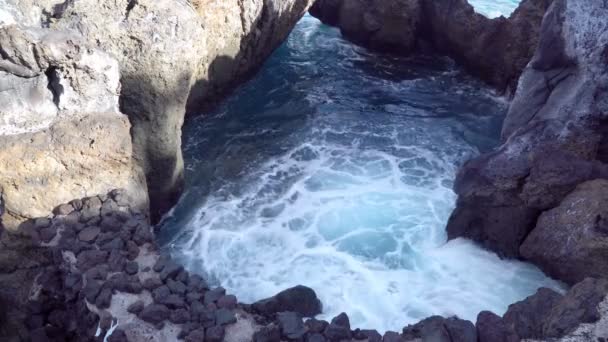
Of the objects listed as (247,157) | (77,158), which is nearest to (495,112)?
(247,157)

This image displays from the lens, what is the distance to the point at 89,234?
417 centimetres

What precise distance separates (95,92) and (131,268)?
1432mm

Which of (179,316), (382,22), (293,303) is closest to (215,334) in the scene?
(179,316)

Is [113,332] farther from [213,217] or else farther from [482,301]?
[482,301]

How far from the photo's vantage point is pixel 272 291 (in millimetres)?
4977

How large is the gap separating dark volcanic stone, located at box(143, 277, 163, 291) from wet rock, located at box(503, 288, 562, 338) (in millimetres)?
2338

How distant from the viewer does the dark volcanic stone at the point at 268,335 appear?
11.4ft

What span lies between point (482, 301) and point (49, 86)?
397 centimetres

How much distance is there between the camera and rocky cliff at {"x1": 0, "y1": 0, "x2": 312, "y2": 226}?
404cm

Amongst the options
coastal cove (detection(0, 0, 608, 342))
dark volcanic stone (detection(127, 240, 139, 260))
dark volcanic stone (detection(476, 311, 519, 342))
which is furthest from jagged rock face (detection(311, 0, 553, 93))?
dark volcanic stone (detection(127, 240, 139, 260))

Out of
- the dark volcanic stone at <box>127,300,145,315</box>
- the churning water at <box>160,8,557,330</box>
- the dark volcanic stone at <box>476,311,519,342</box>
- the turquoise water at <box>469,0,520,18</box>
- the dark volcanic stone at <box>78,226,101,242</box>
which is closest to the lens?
the dark volcanic stone at <box>476,311,519,342</box>

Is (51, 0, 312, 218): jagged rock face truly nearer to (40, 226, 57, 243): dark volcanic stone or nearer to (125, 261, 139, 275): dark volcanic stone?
(40, 226, 57, 243): dark volcanic stone

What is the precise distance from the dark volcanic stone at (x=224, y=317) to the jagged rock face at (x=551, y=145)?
279cm

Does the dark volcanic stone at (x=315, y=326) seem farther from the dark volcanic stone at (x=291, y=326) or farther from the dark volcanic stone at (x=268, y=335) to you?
the dark volcanic stone at (x=268, y=335)
